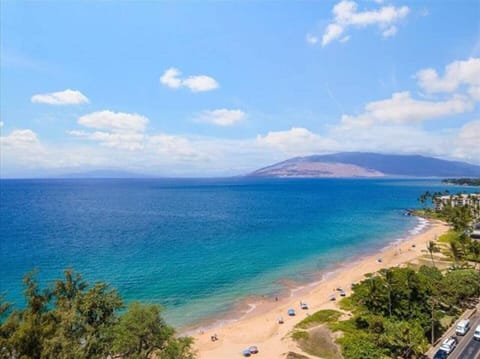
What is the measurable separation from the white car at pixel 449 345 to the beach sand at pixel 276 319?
1512 cm

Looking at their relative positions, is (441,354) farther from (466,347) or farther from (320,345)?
(320,345)

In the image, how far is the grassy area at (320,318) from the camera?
41.8 meters

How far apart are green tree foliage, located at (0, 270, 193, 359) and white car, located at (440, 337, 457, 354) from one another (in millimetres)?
25963

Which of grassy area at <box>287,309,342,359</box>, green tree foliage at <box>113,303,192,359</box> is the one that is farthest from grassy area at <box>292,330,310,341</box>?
green tree foliage at <box>113,303,192,359</box>

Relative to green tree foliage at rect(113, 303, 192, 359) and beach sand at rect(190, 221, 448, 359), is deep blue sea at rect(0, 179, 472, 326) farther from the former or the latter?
green tree foliage at rect(113, 303, 192, 359)

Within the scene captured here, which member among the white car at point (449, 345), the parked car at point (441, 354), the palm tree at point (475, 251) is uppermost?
the palm tree at point (475, 251)

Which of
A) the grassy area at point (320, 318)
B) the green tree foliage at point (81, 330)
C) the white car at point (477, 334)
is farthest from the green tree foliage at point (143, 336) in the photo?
the white car at point (477, 334)

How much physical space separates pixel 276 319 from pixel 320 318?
23.9ft

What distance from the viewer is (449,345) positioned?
3225cm

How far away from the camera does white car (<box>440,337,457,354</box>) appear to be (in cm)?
3190

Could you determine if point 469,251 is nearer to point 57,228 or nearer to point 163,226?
point 163,226

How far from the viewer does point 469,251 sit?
70.2m

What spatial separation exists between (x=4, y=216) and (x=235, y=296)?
411 feet

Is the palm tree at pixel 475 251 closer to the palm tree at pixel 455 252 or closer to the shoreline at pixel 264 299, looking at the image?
the palm tree at pixel 455 252
